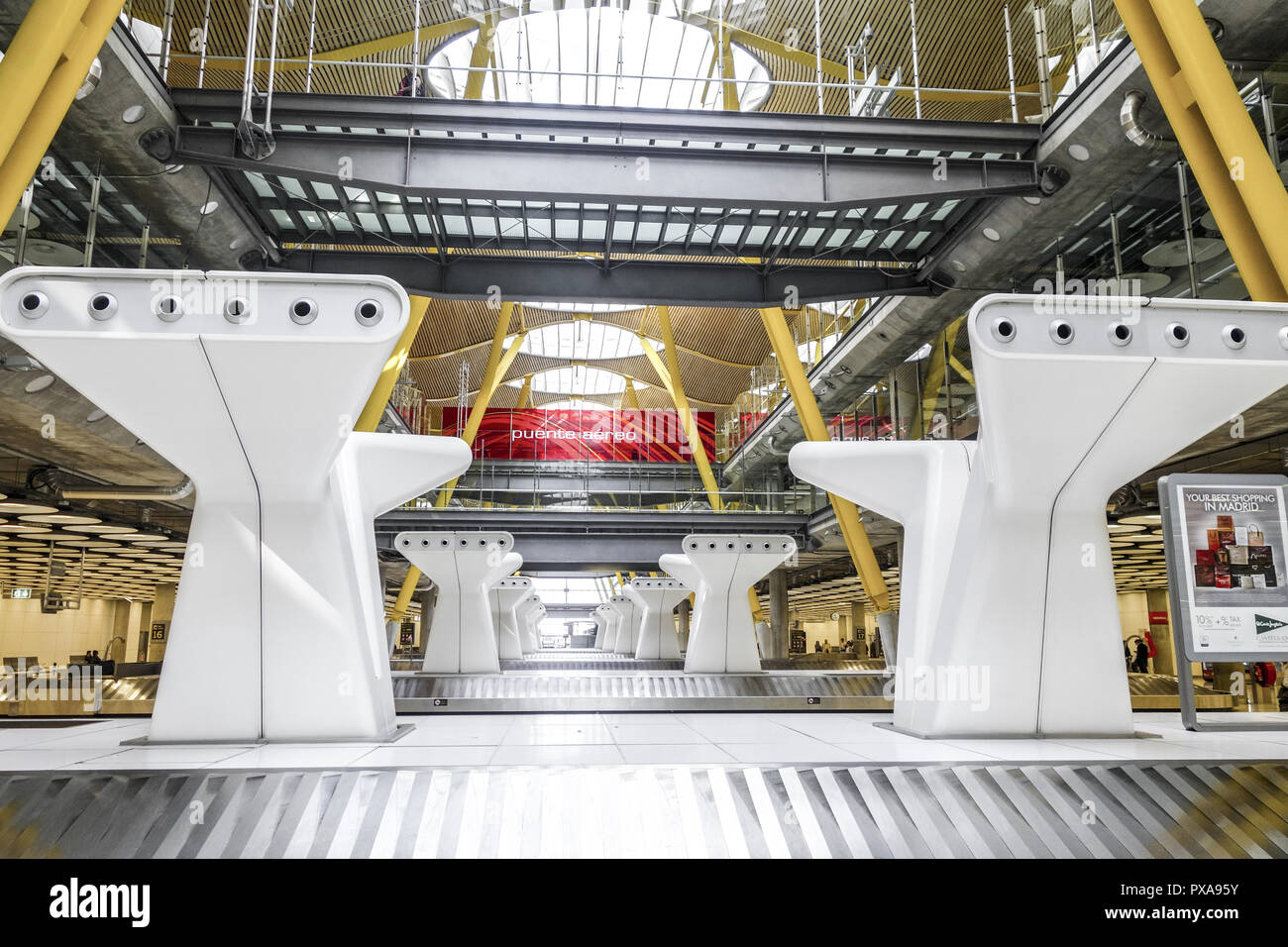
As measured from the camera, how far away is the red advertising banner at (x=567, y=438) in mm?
42062

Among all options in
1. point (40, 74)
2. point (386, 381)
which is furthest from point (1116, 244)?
point (386, 381)

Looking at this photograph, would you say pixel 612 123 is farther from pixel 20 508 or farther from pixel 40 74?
pixel 20 508

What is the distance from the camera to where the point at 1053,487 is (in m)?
4.98

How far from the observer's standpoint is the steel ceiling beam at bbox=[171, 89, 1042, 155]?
36.8 ft

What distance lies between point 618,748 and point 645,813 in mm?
1503

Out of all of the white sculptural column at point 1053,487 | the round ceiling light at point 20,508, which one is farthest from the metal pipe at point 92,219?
the round ceiling light at point 20,508

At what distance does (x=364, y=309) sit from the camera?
420 centimetres

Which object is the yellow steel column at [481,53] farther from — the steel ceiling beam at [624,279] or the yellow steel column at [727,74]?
the steel ceiling beam at [624,279]

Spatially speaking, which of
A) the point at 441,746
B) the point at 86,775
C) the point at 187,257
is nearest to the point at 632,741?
the point at 441,746

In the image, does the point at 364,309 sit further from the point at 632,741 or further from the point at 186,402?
the point at 632,741

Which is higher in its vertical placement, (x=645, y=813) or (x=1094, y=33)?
(x=1094, y=33)

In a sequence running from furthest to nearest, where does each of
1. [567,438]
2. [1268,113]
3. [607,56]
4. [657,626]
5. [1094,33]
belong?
[567,438], [657,626], [607,56], [1094,33], [1268,113]

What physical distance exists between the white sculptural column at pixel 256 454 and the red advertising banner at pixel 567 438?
3561 cm

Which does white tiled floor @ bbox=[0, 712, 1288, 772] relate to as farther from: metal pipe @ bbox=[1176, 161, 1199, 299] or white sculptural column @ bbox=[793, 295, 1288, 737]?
metal pipe @ bbox=[1176, 161, 1199, 299]
